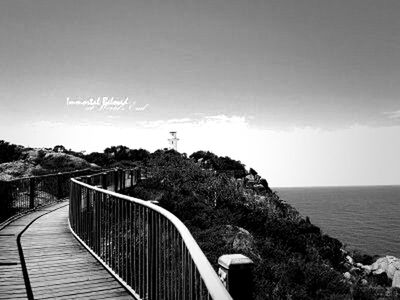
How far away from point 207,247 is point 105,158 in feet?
135

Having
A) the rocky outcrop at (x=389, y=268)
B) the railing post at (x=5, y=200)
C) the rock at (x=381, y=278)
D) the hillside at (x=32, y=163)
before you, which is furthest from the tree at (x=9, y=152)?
the rocky outcrop at (x=389, y=268)

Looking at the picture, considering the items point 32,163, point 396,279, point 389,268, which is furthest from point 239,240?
point 32,163

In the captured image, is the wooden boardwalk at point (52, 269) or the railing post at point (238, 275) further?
the wooden boardwalk at point (52, 269)

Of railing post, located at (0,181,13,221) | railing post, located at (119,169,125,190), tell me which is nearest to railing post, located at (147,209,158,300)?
railing post, located at (0,181,13,221)

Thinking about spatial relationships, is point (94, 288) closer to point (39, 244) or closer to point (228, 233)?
point (39, 244)

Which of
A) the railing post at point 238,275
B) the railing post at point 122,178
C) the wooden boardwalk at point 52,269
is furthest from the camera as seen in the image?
the railing post at point 122,178

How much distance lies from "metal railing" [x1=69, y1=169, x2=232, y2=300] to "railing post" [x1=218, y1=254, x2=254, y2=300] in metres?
0.19

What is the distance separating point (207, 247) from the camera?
606 inches

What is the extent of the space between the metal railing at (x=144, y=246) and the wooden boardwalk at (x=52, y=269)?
0.76 feet

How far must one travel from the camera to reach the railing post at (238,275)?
8.57 ft

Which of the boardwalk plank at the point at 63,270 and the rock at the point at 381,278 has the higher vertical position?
the boardwalk plank at the point at 63,270

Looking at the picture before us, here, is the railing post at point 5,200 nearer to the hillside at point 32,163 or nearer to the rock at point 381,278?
the hillside at point 32,163

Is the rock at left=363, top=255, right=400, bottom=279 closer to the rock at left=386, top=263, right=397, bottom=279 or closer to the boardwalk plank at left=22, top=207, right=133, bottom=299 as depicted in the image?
the rock at left=386, top=263, right=397, bottom=279

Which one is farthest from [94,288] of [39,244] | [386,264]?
[386,264]
